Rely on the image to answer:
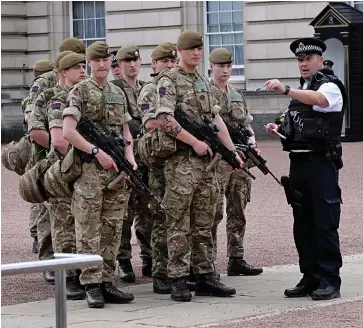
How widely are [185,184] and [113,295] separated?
3.17 ft

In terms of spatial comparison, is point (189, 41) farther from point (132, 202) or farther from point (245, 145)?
point (132, 202)

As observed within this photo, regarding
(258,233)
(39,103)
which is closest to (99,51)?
(39,103)

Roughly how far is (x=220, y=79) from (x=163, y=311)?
8.48 ft

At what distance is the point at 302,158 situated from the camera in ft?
30.1

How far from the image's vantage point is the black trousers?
9.10m

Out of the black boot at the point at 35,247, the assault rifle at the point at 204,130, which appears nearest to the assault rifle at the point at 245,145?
the assault rifle at the point at 204,130

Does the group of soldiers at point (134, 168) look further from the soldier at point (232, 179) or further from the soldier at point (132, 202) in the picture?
the soldier at point (232, 179)

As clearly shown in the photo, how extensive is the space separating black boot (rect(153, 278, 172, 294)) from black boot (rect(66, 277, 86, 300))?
58 centimetres

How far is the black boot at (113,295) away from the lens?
29.9 feet

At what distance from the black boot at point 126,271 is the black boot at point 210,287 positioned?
3.44ft

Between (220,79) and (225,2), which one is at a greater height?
(225,2)

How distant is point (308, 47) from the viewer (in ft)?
30.0

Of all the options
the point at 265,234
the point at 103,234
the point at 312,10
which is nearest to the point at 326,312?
the point at 103,234

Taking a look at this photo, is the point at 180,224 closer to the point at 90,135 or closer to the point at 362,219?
the point at 90,135
